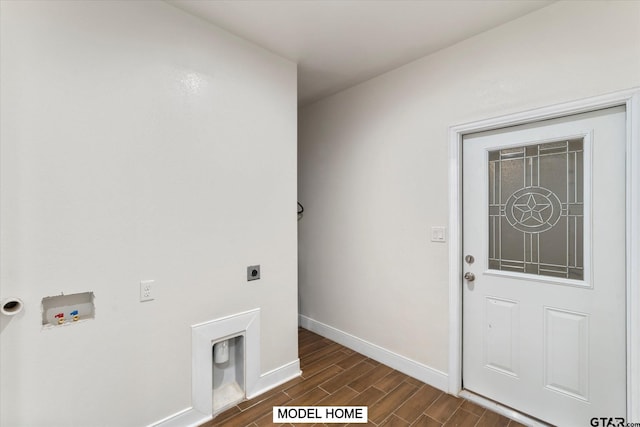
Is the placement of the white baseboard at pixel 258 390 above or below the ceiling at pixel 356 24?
below

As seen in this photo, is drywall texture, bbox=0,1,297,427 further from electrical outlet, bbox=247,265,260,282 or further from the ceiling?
the ceiling

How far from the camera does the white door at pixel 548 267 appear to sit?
1.70 metres

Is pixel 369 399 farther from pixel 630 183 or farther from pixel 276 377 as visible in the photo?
pixel 630 183

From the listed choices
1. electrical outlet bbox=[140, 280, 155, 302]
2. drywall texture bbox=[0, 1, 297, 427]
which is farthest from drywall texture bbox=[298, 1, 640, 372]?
electrical outlet bbox=[140, 280, 155, 302]

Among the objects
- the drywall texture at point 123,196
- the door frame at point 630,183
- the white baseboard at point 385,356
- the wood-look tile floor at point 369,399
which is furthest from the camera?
the white baseboard at point 385,356

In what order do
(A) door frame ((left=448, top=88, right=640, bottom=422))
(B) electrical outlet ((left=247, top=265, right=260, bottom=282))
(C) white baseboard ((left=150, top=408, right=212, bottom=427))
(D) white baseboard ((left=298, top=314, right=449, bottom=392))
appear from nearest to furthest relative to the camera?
(A) door frame ((left=448, top=88, right=640, bottom=422)), (C) white baseboard ((left=150, top=408, right=212, bottom=427)), (B) electrical outlet ((left=247, top=265, right=260, bottom=282)), (D) white baseboard ((left=298, top=314, right=449, bottom=392))

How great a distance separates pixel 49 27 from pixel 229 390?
2.43 metres

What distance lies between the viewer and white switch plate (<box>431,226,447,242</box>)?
2303mm

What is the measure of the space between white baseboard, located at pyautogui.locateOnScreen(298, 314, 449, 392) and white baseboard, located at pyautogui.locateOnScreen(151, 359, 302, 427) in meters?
0.69

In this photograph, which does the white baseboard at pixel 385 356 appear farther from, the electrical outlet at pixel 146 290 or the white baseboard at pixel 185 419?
the electrical outlet at pixel 146 290

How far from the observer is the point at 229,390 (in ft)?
7.14

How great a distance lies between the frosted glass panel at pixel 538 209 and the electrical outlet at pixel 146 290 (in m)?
2.30

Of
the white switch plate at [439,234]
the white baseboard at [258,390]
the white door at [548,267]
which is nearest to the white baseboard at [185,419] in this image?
the white baseboard at [258,390]

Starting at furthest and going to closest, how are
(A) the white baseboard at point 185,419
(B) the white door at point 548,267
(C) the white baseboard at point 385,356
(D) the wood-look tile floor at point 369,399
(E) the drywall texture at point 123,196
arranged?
(C) the white baseboard at point 385,356, (D) the wood-look tile floor at point 369,399, (A) the white baseboard at point 185,419, (B) the white door at point 548,267, (E) the drywall texture at point 123,196
